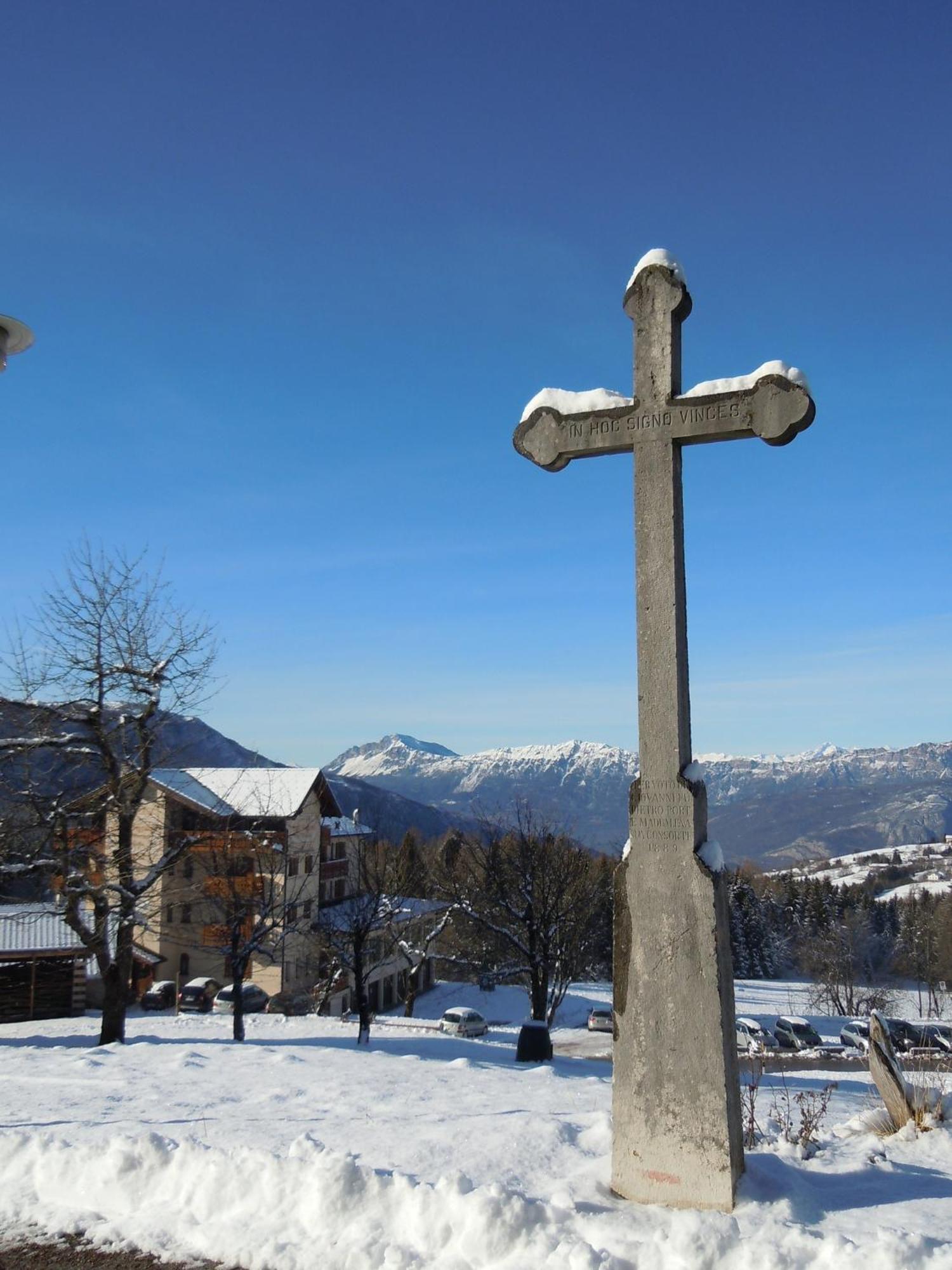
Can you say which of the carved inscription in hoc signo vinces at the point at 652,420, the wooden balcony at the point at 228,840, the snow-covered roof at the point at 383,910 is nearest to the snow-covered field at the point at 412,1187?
the carved inscription in hoc signo vinces at the point at 652,420

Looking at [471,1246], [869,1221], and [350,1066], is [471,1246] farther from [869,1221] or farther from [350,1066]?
[350,1066]

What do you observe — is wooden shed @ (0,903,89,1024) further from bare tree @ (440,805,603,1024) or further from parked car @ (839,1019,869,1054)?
parked car @ (839,1019,869,1054)

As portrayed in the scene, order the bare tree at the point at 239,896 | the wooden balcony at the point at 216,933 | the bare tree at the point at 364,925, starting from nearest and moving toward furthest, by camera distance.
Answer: the bare tree at the point at 239,896 → the bare tree at the point at 364,925 → the wooden balcony at the point at 216,933

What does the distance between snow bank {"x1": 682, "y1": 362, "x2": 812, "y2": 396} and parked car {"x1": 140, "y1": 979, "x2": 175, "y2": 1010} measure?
35444mm

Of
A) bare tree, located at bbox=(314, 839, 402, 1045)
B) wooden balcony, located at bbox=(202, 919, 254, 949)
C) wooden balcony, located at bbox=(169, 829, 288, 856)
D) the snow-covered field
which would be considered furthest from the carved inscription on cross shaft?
wooden balcony, located at bbox=(202, 919, 254, 949)

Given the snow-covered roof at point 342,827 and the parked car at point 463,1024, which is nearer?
the parked car at point 463,1024

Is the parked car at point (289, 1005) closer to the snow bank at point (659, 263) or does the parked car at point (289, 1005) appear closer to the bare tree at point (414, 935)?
the bare tree at point (414, 935)

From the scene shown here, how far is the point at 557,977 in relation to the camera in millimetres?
29375

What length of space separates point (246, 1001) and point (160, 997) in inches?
130

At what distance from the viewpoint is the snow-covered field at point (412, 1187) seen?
14.3 feet

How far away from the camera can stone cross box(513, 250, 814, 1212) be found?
5406 mm

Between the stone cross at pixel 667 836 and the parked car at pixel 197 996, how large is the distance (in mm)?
32362

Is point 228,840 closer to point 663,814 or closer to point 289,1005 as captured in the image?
point 289,1005

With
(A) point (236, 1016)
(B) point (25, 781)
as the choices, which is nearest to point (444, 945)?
(A) point (236, 1016)
